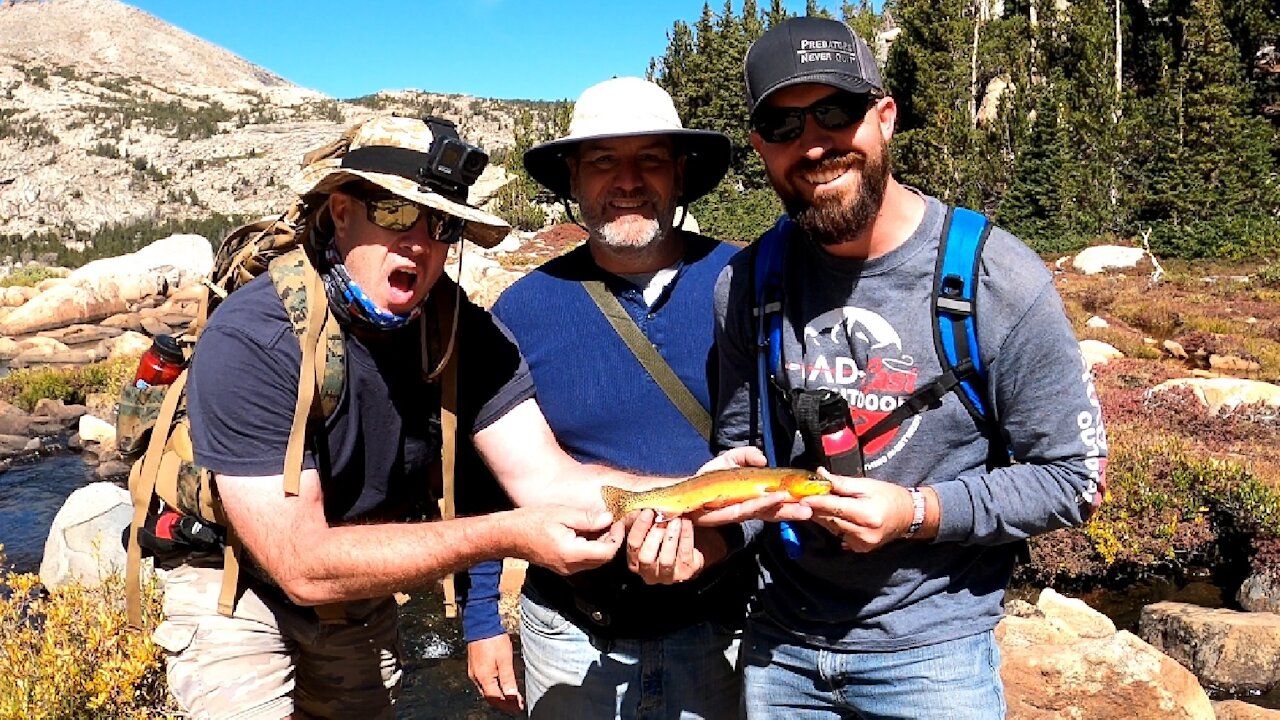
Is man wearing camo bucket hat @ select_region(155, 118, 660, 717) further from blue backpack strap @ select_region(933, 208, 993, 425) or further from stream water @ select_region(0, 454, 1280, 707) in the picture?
stream water @ select_region(0, 454, 1280, 707)

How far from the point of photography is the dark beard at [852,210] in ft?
8.29

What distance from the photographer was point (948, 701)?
2.51 m

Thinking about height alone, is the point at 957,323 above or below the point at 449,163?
below

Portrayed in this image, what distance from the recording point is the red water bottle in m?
3.20

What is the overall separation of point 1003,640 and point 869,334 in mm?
4065

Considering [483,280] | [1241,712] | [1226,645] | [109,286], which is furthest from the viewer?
[109,286]

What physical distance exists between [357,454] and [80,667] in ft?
8.48

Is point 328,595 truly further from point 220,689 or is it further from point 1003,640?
point 1003,640

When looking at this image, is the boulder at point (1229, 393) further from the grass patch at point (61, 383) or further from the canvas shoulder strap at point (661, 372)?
the grass patch at point (61, 383)

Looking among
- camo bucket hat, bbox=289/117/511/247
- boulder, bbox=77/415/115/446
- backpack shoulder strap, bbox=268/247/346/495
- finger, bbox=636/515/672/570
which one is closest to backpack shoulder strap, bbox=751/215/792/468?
finger, bbox=636/515/672/570

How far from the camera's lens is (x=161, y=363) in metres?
3.22

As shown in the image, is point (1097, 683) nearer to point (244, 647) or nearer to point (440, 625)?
point (244, 647)

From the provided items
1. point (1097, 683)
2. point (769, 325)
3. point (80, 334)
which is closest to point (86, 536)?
point (769, 325)

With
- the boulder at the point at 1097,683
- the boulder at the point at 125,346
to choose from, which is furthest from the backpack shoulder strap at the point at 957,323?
the boulder at the point at 125,346
